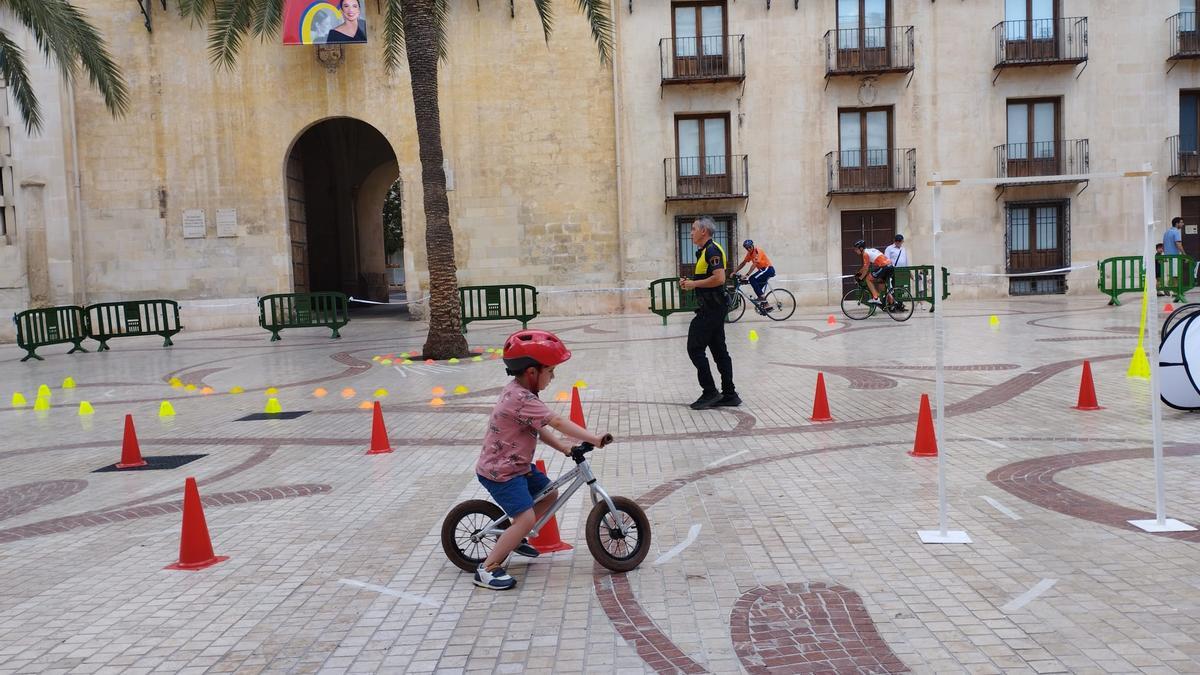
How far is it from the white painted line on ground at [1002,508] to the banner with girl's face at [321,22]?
22.6 metres

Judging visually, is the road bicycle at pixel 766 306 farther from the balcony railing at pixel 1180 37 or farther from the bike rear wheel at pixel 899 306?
the balcony railing at pixel 1180 37

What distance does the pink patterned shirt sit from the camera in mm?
4066

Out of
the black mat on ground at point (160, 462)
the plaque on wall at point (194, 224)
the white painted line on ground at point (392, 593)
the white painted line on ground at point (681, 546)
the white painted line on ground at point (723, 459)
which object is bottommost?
the white painted line on ground at point (392, 593)

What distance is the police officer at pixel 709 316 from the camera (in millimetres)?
8734

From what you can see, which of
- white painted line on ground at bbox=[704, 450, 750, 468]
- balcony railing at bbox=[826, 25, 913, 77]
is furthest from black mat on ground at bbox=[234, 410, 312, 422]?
balcony railing at bbox=[826, 25, 913, 77]

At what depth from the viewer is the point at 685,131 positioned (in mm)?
25328

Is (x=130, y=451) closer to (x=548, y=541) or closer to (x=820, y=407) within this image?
(x=548, y=541)

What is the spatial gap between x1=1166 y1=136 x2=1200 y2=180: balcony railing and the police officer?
2246cm

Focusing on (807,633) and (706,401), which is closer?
(807,633)

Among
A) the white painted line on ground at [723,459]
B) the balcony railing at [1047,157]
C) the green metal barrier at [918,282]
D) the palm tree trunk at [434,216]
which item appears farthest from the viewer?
the balcony railing at [1047,157]

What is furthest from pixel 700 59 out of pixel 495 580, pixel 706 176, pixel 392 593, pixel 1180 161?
pixel 392 593

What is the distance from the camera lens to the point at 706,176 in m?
25.1

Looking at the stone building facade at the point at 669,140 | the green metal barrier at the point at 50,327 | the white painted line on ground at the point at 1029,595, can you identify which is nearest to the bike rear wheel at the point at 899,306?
the stone building facade at the point at 669,140

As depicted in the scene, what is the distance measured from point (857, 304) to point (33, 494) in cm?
1676
